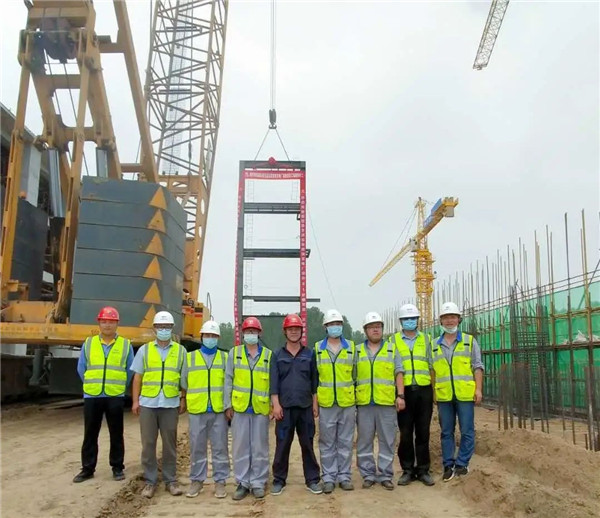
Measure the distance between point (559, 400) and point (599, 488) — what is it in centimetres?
901

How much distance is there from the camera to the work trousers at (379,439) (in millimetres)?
5715


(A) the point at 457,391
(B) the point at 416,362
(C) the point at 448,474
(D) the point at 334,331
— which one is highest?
(D) the point at 334,331

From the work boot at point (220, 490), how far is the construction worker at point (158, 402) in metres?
0.35

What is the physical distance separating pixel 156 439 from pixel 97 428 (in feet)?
2.25

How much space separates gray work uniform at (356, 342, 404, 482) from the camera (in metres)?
5.71

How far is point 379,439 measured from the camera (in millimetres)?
5773

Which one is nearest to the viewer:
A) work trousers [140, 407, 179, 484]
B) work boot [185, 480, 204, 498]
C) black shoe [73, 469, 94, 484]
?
work boot [185, 480, 204, 498]

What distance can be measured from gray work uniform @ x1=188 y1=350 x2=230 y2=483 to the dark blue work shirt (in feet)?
1.99

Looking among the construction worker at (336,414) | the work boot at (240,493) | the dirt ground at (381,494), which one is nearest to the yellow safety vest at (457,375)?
the dirt ground at (381,494)

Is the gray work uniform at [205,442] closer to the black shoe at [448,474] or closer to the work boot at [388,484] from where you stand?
the work boot at [388,484]

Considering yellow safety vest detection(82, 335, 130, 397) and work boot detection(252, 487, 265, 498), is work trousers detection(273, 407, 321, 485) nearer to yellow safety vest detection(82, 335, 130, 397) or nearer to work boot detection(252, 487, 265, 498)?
work boot detection(252, 487, 265, 498)

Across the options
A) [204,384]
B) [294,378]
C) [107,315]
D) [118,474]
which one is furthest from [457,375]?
[107,315]

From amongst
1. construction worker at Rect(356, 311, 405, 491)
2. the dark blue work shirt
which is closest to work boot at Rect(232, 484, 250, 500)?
the dark blue work shirt

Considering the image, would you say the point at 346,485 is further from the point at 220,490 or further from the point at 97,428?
the point at 97,428
